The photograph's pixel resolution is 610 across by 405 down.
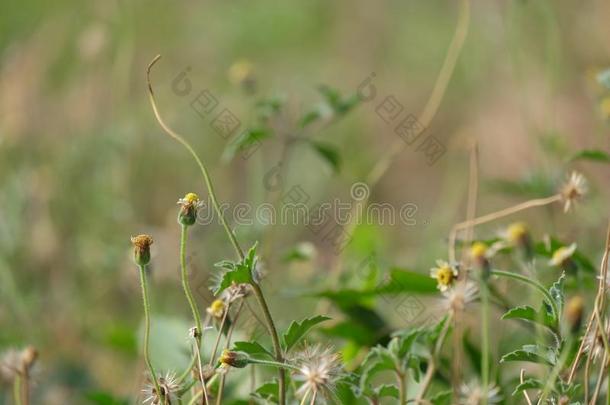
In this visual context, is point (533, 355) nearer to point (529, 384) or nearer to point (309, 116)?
point (529, 384)

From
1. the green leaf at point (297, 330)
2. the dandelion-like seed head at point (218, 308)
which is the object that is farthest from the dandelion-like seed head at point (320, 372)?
the dandelion-like seed head at point (218, 308)

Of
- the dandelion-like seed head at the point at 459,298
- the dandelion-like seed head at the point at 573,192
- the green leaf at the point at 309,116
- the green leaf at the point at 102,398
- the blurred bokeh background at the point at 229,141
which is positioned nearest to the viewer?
the dandelion-like seed head at the point at 459,298

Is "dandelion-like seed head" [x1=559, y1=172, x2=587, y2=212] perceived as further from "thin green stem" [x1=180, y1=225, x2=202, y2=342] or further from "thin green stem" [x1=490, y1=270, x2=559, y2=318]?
"thin green stem" [x1=180, y1=225, x2=202, y2=342]

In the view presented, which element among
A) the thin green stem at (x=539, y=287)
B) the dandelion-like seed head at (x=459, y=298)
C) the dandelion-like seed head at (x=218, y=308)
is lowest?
the thin green stem at (x=539, y=287)

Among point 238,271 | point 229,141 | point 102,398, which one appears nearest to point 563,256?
point 238,271

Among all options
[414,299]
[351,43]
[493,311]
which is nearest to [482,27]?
[351,43]

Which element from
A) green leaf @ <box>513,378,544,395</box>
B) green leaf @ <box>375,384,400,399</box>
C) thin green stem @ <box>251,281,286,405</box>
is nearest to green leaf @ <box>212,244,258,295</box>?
thin green stem @ <box>251,281,286,405</box>

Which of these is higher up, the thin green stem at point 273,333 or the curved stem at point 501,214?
the curved stem at point 501,214

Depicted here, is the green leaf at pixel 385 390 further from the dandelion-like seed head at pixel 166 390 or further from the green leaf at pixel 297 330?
the dandelion-like seed head at pixel 166 390
